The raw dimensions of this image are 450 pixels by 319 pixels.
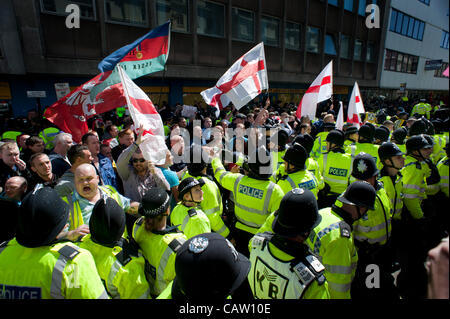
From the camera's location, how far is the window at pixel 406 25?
25881mm

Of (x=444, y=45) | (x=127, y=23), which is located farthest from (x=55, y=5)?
(x=444, y=45)

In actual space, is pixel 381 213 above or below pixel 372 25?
below

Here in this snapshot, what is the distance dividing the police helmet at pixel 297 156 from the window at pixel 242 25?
13.7 metres

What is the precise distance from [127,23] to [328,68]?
9.66m

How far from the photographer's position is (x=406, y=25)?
27562 mm

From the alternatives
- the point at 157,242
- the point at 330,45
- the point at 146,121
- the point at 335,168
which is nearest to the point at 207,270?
the point at 157,242

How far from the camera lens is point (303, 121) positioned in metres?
6.96

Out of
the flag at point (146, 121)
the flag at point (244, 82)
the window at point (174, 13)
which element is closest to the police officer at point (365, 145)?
the flag at point (244, 82)

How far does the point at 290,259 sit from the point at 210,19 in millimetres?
15016

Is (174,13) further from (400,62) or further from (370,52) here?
(400,62)

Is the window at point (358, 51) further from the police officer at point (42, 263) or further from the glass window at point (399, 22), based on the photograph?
the police officer at point (42, 263)

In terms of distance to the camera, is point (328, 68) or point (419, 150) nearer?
point (419, 150)
